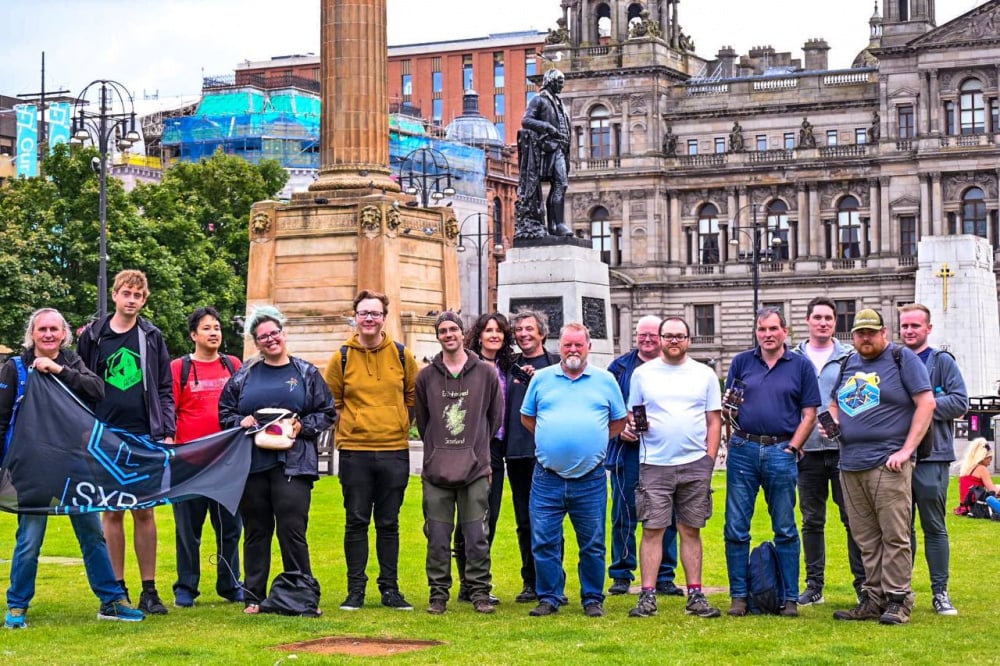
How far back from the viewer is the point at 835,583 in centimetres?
1534

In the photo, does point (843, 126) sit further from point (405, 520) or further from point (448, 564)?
point (448, 564)

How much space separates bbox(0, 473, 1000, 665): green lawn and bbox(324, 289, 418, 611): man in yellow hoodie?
35 cm

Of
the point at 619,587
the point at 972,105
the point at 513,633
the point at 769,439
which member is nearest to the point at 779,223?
the point at 972,105

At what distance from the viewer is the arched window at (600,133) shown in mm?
100625

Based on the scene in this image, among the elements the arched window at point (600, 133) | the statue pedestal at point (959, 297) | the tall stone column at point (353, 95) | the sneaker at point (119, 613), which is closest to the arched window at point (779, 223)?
the arched window at point (600, 133)

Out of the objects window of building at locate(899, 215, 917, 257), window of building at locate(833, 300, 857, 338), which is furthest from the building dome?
window of building at locate(899, 215, 917, 257)

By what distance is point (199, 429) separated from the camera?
14008mm

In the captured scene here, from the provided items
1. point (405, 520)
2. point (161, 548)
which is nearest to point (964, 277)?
point (405, 520)

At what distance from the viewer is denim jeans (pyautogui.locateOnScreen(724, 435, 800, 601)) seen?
1328 cm

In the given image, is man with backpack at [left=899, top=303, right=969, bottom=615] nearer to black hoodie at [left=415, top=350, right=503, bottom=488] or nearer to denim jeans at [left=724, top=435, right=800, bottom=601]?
denim jeans at [left=724, top=435, right=800, bottom=601]

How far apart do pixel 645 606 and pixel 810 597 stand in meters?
1.59

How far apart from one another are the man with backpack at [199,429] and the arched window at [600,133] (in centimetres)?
8741

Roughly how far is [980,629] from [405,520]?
988 centimetres

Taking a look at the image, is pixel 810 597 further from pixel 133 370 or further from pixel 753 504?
pixel 133 370
